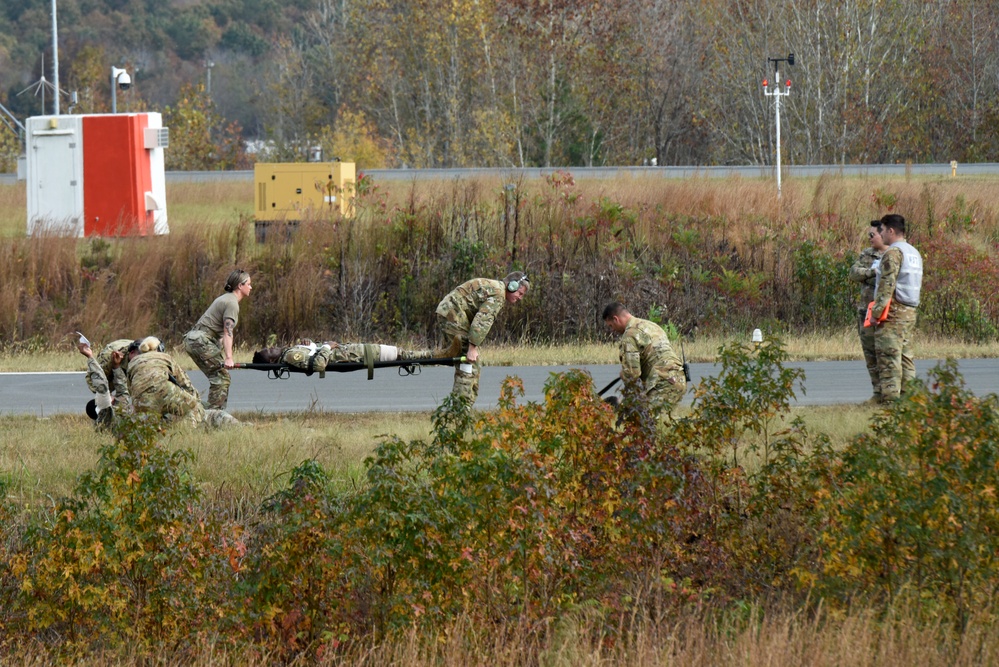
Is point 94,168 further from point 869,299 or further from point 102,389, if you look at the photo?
point 869,299

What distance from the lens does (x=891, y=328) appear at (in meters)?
12.8

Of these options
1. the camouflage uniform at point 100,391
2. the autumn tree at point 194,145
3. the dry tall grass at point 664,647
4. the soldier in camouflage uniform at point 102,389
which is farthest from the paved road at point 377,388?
the autumn tree at point 194,145

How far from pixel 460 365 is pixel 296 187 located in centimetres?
1227

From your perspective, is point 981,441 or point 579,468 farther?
point 579,468

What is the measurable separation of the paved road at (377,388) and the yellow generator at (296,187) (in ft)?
20.4

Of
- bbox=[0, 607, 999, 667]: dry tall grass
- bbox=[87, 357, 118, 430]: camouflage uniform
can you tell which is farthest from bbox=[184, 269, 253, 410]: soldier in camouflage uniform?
bbox=[0, 607, 999, 667]: dry tall grass

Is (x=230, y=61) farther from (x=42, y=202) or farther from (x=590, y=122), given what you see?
(x=42, y=202)

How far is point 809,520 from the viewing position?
28.3 ft

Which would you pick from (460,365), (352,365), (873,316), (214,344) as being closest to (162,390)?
(214,344)

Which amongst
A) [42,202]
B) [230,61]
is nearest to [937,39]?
[42,202]

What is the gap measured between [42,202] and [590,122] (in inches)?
990

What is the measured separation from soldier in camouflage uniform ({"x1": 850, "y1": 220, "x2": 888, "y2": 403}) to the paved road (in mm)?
738

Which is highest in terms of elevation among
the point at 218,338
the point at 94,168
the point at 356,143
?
the point at 356,143

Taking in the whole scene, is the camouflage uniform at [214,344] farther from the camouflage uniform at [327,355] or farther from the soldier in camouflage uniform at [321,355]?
the camouflage uniform at [327,355]
